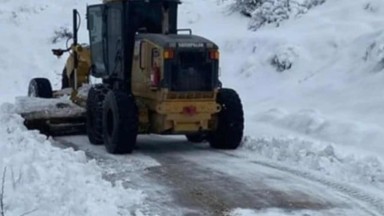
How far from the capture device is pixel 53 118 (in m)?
15.0

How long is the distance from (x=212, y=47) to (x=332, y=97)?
4.69m

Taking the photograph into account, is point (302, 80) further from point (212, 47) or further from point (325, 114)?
point (212, 47)

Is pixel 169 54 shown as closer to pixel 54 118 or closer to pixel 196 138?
pixel 196 138

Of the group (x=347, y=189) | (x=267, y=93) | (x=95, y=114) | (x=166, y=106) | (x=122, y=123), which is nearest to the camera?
(x=347, y=189)

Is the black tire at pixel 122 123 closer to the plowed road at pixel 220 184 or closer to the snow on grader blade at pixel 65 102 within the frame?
the plowed road at pixel 220 184

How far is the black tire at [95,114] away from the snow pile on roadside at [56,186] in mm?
1952

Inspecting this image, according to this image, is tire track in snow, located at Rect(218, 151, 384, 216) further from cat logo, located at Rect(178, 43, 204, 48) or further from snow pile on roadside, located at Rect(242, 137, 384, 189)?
cat logo, located at Rect(178, 43, 204, 48)

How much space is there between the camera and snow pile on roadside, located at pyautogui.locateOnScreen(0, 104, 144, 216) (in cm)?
830

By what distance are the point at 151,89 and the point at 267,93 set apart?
Result: 654cm

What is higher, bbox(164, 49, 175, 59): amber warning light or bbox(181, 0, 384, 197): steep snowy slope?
bbox(164, 49, 175, 59): amber warning light

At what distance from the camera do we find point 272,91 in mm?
19250

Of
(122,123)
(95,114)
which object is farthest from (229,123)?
(95,114)

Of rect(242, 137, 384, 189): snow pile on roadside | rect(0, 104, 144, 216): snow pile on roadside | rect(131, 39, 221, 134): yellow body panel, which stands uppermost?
rect(131, 39, 221, 134): yellow body panel

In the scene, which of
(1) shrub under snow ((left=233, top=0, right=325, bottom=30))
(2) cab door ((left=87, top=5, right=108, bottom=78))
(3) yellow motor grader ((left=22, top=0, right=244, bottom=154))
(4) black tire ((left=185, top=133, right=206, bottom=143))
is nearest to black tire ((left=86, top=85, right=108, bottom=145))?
(3) yellow motor grader ((left=22, top=0, right=244, bottom=154))
